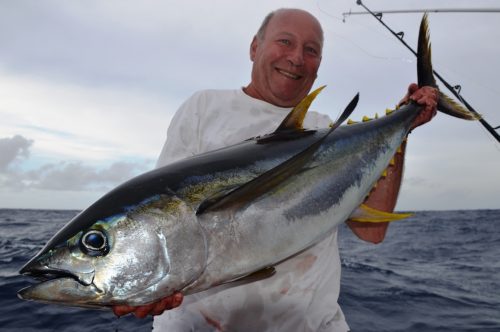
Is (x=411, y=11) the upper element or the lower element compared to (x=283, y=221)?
upper

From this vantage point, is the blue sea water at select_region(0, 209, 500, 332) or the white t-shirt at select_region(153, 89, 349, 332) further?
the blue sea water at select_region(0, 209, 500, 332)

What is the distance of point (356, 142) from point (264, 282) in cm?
99

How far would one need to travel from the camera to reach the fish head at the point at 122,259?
1.48 metres

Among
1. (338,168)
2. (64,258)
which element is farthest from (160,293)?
(338,168)

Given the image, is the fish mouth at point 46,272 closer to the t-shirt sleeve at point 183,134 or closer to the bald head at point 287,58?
the t-shirt sleeve at point 183,134

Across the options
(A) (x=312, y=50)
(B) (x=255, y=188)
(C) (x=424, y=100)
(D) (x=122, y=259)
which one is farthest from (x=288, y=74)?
(D) (x=122, y=259)

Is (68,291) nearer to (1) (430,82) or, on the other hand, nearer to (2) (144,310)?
(2) (144,310)

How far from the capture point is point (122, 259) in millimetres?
1511

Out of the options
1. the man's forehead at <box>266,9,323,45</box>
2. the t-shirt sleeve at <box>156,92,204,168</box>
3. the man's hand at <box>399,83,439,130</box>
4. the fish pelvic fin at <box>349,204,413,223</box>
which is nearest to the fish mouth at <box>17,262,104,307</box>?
the t-shirt sleeve at <box>156,92,204,168</box>

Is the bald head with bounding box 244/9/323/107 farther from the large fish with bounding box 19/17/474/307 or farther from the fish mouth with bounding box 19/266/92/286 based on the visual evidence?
the fish mouth with bounding box 19/266/92/286

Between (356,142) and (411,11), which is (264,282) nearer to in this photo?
(356,142)

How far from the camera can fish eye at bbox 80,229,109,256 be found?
1.52 meters

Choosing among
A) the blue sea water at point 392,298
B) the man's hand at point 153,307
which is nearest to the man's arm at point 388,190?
the man's hand at point 153,307

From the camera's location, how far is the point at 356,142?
7.63 feet
